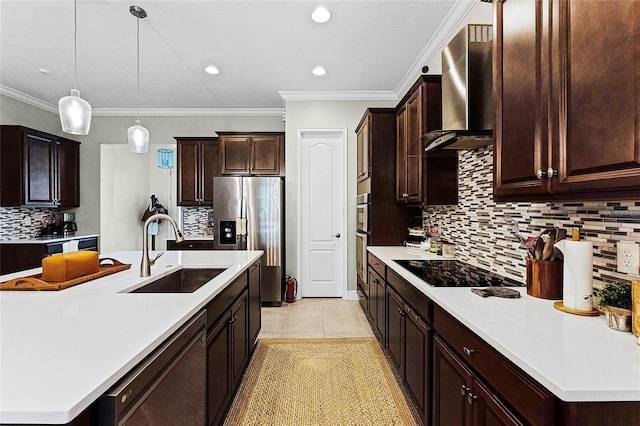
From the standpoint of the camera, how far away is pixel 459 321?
1.36 m

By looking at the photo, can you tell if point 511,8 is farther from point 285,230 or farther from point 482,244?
point 285,230

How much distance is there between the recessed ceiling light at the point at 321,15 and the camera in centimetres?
269

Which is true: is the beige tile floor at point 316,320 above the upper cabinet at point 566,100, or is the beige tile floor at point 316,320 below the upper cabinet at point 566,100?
below

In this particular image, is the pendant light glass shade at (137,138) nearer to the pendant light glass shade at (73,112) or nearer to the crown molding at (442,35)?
the pendant light glass shade at (73,112)

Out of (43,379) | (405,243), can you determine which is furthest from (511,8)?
(405,243)

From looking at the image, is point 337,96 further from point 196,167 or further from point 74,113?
point 74,113

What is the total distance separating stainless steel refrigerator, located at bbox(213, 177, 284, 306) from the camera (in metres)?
4.42

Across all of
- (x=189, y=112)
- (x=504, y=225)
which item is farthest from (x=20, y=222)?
(x=504, y=225)

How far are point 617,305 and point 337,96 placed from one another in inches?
161

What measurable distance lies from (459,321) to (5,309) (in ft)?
5.89

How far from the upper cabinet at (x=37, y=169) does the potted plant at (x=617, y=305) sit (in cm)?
583

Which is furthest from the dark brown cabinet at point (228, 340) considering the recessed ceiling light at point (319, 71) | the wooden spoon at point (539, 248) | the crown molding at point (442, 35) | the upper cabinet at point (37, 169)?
the upper cabinet at point (37, 169)

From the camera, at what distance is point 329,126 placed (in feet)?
15.4

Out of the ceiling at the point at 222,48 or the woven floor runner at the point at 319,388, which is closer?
the woven floor runner at the point at 319,388
